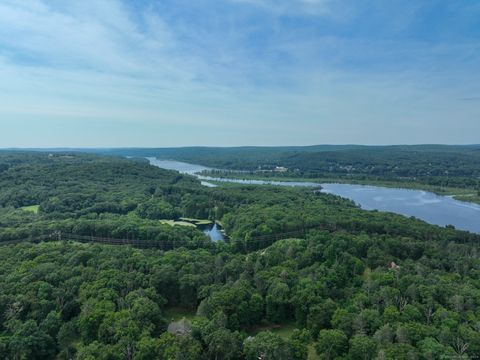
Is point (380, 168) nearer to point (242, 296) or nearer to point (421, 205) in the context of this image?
point (421, 205)

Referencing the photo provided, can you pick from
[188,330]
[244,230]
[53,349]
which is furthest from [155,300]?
[244,230]

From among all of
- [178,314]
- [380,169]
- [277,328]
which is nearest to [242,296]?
[277,328]

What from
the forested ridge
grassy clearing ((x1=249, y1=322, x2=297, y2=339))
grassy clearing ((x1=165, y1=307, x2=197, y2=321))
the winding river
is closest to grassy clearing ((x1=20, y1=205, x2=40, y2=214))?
grassy clearing ((x1=165, y1=307, x2=197, y2=321))

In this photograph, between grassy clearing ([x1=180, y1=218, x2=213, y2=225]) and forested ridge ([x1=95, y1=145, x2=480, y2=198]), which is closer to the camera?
grassy clearing ([x1=180, y1=218, x2=213, y2=225])

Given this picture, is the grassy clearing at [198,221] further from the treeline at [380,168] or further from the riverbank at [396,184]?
the treeline at [380,168]

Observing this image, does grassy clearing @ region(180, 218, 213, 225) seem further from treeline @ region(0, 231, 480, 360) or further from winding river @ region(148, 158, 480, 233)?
winding river @ region(148, 158, 480, 233)

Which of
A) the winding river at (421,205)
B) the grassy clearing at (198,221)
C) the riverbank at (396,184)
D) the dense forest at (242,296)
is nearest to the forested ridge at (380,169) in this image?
the riverbank at (396,184)
